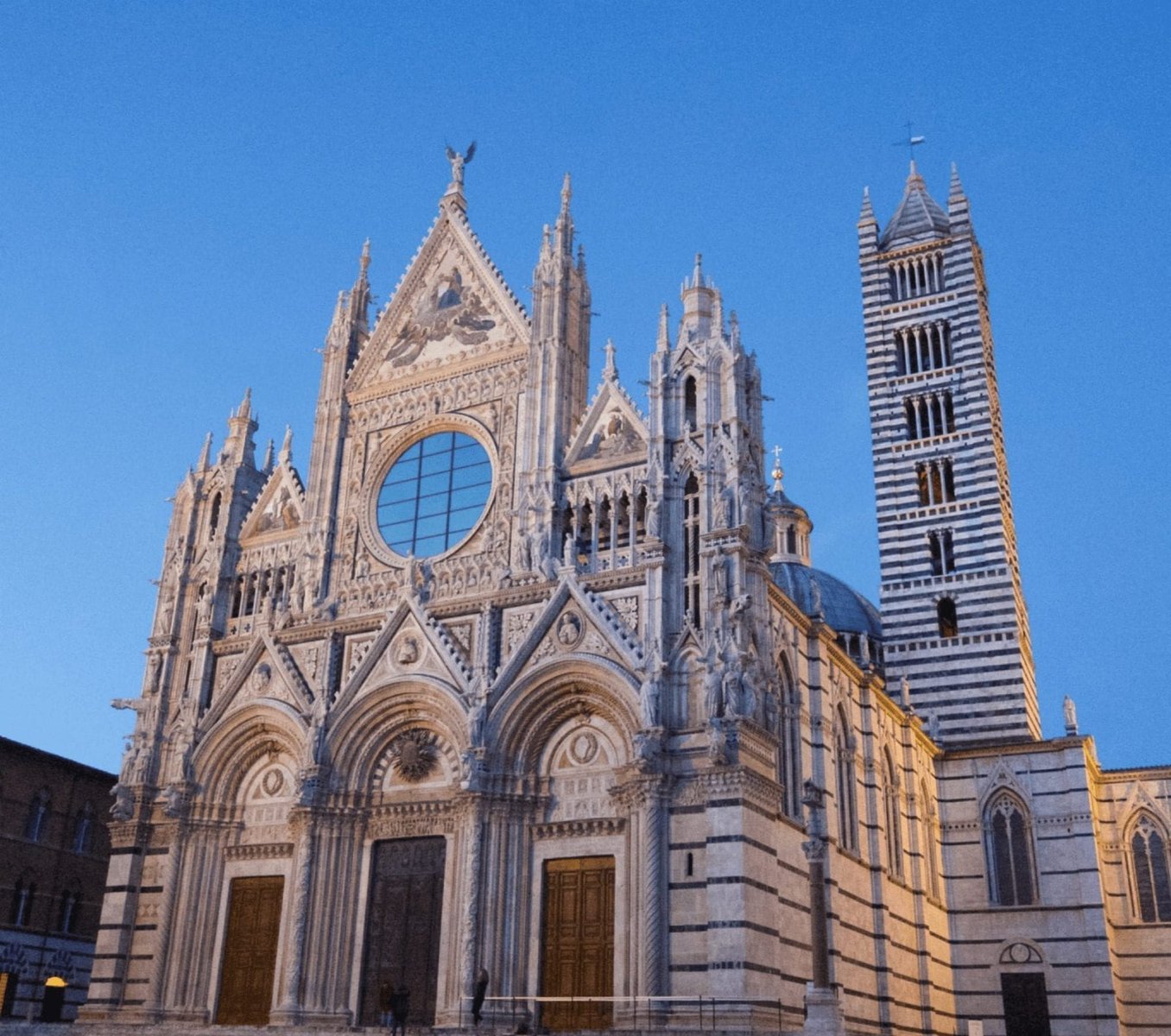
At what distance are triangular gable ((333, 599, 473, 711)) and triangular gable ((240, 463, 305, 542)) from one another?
4980 mm

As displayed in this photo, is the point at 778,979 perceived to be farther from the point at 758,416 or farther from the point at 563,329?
the point at 563,329

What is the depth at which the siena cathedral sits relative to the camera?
22797 mm

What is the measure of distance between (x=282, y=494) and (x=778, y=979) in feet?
54.2

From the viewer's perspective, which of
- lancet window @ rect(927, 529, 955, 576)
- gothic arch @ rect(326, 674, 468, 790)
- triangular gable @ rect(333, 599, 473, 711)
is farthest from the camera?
lancet window @ rect(927, 529, 955, 576)

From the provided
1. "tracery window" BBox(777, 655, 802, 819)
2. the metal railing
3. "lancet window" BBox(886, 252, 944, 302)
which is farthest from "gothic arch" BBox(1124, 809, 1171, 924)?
"lancet window" BBox(886, 252, 944, 302)

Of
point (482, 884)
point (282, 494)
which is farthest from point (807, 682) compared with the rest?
point (282, 494)

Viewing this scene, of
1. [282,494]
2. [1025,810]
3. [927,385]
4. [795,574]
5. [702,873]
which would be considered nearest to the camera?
[702,873]

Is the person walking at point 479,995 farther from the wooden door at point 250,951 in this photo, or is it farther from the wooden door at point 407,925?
the wooden door at point 250,951

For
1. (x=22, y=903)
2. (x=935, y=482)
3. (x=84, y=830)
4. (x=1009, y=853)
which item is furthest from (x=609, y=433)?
(x=22, y=903)

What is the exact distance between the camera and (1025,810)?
33938 mm

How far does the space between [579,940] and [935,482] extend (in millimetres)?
22776

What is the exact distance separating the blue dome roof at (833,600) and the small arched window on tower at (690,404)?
1817 centimetres

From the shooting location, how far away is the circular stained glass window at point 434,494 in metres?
28.5

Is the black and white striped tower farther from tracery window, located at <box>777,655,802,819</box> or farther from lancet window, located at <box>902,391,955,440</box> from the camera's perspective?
tracery window, located at <box>777,655,802,819</box>
